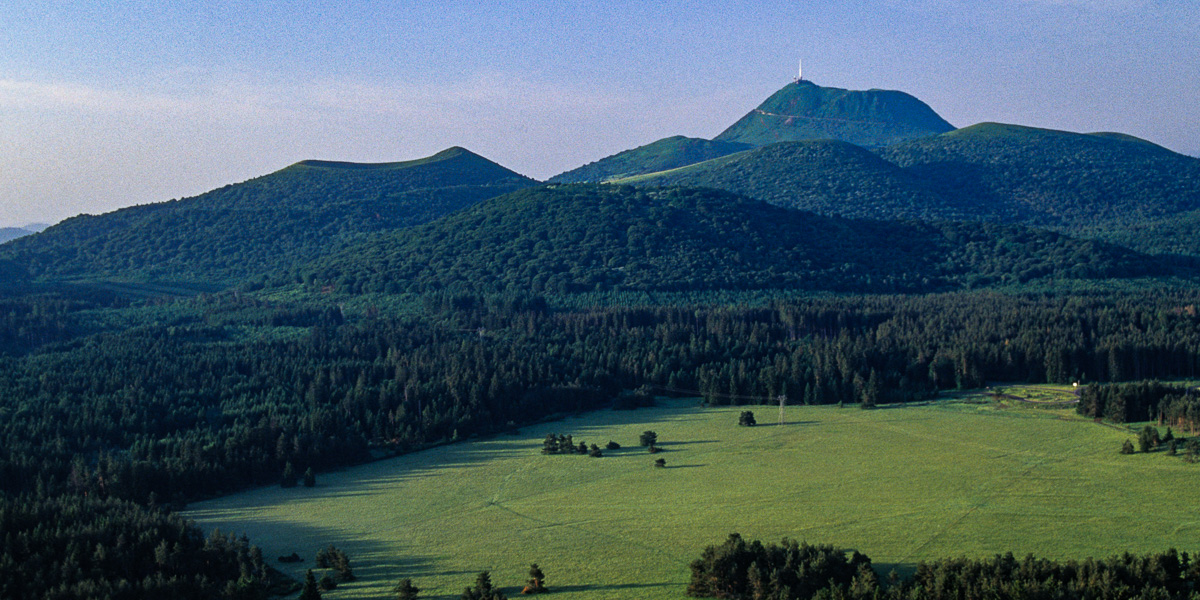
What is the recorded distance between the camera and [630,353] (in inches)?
4843

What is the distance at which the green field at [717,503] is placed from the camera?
55625 mm

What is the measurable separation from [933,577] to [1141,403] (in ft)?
170

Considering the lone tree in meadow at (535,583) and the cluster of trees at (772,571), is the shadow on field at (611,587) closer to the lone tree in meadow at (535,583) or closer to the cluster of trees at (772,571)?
the lone tree in meadow at (535,583)

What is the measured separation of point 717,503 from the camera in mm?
67875

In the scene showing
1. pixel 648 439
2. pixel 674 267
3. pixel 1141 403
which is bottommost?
pixel 648 439

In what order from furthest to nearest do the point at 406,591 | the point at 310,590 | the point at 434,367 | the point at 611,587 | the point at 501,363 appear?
the point at 501,363
the point at 434,367
the point at 611,587
the point at 310,590
the point at 406,591

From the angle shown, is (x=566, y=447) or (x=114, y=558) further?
(x=566, y=447)

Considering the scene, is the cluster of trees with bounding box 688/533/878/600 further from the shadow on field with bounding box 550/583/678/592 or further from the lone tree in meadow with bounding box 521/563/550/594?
the lone tree in meadow with bounding box 521/563/550/594

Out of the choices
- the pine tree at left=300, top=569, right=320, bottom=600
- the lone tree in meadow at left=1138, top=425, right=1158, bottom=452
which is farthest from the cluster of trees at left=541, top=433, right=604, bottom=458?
the lone tree in meadow at left=1138, top=425, right=1158, bottom=452

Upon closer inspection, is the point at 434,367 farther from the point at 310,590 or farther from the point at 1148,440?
A: the point at 1148,440

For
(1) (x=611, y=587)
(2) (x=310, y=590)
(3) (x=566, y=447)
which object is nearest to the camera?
(2) (x=310, y=590)

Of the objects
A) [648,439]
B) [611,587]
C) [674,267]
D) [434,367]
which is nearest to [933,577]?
[611,587]

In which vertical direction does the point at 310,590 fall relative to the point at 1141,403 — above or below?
below

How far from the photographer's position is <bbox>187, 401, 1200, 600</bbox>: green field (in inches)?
2190
